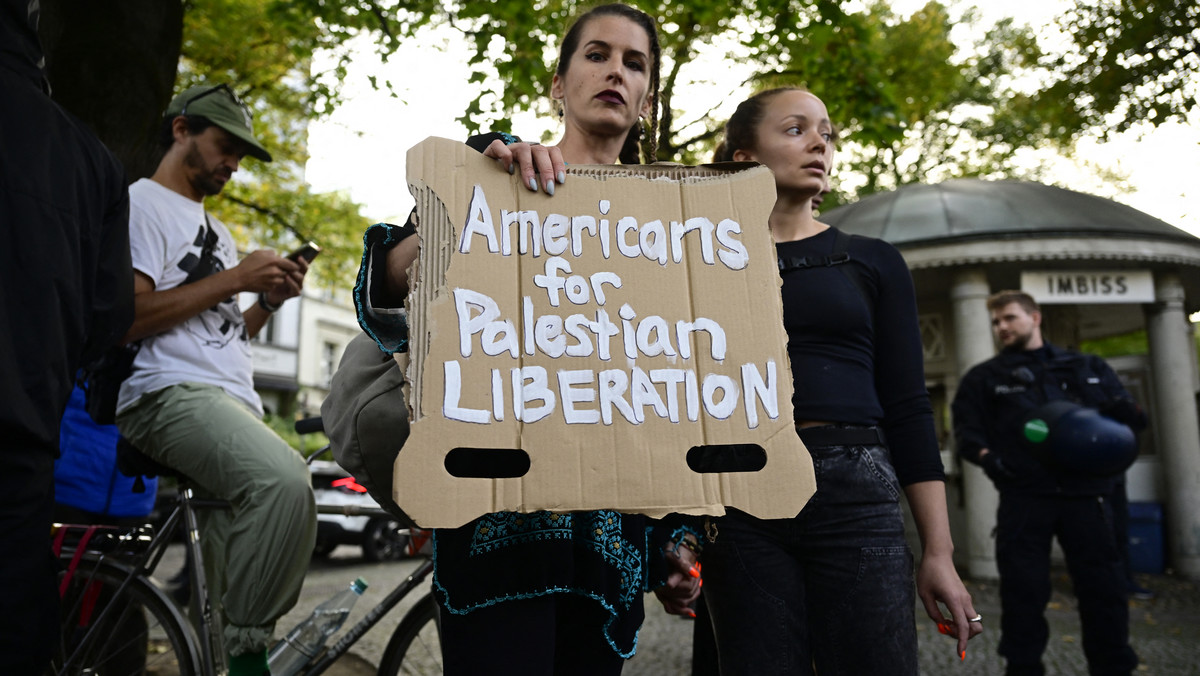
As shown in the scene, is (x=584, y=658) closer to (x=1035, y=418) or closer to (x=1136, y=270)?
(x=1035, y=418)

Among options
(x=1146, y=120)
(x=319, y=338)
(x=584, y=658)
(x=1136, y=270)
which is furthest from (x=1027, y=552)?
(x=319, y=338)

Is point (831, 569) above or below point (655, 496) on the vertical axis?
below

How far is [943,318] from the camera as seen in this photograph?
34.5 feet

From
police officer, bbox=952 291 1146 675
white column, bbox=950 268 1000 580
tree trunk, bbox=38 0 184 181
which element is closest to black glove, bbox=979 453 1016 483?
police officer, bbox=952 291 1146 675

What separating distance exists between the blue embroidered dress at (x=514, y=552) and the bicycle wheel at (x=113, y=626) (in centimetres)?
179

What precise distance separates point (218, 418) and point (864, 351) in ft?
6.29

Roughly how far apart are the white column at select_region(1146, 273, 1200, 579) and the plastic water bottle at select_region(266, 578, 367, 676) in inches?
362

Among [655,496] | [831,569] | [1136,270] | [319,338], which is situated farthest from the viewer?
[319,338]

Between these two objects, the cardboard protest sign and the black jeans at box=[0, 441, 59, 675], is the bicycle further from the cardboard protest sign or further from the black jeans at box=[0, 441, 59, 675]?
the cardboard protest sign

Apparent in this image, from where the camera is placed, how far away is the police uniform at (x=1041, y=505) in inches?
160

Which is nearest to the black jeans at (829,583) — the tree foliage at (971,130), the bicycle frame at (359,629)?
the bicycle frame at (359,629)

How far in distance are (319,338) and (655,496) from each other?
3342 cm

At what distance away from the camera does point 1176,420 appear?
9.28 meters

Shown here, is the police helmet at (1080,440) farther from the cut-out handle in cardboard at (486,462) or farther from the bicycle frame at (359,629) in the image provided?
the cut-out handle in cardboard at (486,462)
